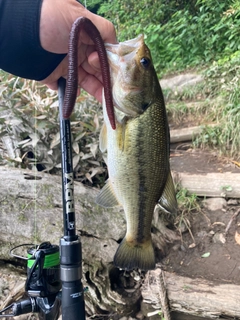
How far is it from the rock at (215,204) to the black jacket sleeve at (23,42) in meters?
2.46

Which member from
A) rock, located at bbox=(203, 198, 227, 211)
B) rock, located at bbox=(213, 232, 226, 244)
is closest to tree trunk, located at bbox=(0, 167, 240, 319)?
rock, located at bbox=(213, 232, 226, 244)

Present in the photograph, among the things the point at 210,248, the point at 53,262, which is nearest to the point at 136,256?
the point at 53,262

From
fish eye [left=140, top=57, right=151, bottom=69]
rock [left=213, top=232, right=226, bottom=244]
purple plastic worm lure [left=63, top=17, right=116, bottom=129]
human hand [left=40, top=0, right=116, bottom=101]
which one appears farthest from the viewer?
rock [left=213, top=232, right=226, bottom=244]

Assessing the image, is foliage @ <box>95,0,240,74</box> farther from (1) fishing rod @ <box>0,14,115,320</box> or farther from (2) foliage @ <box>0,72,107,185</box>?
(1) fishing rod @ <box>0,14,115,320</box>

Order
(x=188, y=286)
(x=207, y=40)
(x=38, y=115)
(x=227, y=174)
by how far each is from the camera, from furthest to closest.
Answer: (x=207, y=40), (x=227, y=174), (x=38, y=115), (x=188, y=286)

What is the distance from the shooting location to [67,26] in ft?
5.57

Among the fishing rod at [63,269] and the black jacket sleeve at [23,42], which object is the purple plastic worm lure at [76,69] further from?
the black jacket sleeve at [23,42]

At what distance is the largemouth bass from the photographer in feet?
5.03

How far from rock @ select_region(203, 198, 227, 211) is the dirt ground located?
0.05ft

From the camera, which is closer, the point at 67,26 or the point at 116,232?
the point at 67,26

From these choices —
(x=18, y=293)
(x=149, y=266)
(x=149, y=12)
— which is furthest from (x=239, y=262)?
(x=149, y=12)

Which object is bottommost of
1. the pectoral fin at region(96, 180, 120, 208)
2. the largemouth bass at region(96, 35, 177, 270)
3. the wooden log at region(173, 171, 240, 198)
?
the wooden log at region(173, 171, 240, 198)

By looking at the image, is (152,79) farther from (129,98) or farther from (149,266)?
(149,266)

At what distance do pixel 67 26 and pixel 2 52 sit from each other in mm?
332
